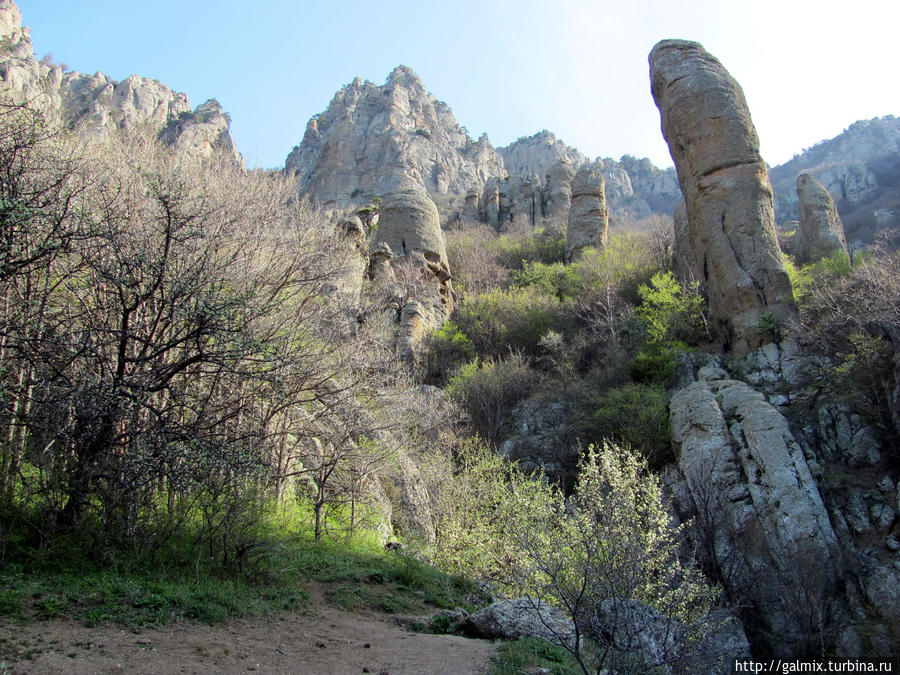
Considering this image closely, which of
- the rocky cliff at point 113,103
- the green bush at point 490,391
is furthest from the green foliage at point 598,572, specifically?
the green bush at point 490,391

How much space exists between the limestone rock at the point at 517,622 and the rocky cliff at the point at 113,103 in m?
11.9

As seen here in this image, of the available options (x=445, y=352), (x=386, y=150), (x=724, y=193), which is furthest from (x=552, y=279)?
(x=386, y=150)

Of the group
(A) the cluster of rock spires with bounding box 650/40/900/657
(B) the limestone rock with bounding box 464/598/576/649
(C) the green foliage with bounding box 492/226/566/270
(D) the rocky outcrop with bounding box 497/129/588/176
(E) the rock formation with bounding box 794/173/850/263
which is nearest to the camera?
(B) the limestone rock with bounding box 464/598/576/649

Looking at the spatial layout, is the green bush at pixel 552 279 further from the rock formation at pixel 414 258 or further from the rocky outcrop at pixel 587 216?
the rock formation at pixel 414 258

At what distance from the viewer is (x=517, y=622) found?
771cm

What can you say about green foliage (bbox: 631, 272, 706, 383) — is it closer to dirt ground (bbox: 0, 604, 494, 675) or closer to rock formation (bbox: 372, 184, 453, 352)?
rock formation (bbox: 372, 184, 453, 352)

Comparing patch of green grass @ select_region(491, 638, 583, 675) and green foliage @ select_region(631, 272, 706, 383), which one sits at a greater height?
green foliage @ select_region(631, 272, 706, 383)

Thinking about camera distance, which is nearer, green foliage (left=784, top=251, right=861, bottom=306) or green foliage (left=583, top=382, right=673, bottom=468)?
green foliage (left=583, top=382, right=673, bottom=468)

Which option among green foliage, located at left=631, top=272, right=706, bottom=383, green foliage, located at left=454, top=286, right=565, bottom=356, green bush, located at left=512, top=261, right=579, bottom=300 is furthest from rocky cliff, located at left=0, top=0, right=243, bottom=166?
green bush, located at left=512, top=261, right=579, bottom=300

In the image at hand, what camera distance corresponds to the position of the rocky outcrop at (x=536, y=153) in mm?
111500

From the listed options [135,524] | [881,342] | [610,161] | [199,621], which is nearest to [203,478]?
[135,524]

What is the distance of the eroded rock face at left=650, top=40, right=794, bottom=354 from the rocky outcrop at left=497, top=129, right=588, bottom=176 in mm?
90371

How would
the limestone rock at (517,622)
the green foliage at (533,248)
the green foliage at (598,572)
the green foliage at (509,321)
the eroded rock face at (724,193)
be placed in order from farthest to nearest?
the green foliage at (533,248) → the green foliage at (509,321) → the eroded rock face at (724,193) → the limestone rock at (517,622) → the green foliage at (598,572)

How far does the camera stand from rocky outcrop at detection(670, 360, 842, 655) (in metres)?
12.0
